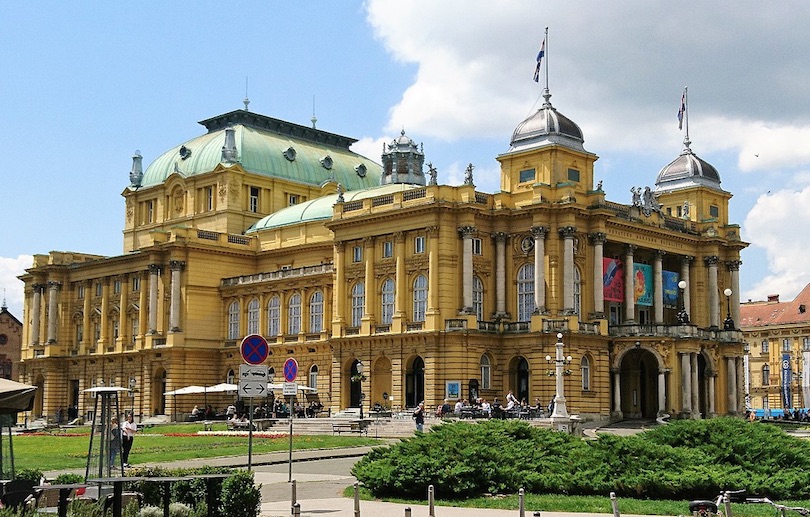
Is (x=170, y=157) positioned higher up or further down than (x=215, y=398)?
higher up

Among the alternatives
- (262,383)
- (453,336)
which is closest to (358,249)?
(453,336)

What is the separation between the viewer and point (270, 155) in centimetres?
9994

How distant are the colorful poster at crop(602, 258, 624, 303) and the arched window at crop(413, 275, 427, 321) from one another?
11859mm

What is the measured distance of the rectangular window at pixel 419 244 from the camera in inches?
2795

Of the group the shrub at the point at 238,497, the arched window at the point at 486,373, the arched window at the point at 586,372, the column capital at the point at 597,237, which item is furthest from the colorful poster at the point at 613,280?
the shrub at the point at 238,497

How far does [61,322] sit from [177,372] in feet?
65.7

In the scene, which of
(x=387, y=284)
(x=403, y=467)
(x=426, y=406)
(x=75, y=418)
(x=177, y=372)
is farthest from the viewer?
(x=75, y=418)

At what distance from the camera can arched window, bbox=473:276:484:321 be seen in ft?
233

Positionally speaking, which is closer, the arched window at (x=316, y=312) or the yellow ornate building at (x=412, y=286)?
the yellow ornate building at (x=412, y=286)

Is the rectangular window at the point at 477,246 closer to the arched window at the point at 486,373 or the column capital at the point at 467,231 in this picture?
the column capital at the point at 467,231

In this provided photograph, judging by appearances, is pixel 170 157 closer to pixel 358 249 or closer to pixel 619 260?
pixel 358 249

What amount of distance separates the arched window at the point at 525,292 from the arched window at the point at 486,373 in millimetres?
3624

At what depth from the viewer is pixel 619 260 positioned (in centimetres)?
7544

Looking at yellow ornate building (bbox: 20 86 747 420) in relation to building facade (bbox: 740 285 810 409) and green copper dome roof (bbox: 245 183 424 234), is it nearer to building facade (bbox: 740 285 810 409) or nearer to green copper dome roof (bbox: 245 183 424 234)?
green copper dome roof (bbox: 245 183 424 234)
